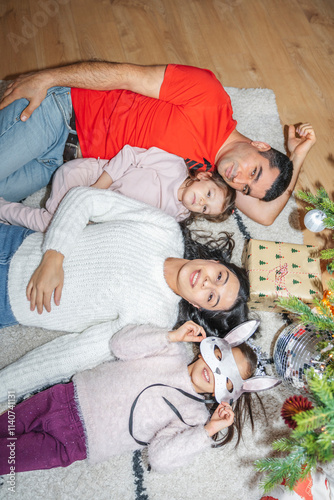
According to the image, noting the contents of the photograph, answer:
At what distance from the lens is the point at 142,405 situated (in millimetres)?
1221

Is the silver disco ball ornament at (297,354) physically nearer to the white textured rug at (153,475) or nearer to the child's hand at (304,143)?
the white textured rug at (153,475)

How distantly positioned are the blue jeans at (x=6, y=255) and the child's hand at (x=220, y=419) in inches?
27.6

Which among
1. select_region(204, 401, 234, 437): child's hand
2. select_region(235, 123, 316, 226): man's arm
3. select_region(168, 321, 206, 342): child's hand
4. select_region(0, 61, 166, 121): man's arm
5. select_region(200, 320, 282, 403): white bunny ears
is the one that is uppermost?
select_region(0, 61, 166, 121): man's arm

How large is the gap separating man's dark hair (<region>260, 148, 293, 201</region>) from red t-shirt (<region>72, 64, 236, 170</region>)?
0.61 ft

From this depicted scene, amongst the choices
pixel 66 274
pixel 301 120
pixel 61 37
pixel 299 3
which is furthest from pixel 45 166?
pixel 299 3

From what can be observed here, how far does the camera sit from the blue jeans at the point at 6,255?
1.31 metres

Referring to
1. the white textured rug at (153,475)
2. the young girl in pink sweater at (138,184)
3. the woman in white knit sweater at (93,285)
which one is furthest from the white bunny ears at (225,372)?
the young girl in pink sweater at (138,184)

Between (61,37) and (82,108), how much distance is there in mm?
810

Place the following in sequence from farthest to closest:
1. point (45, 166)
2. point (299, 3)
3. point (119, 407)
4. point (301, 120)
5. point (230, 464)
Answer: point (299, 3), point (301, 120), point (45, 166), point (230, 464), point (119, 407)

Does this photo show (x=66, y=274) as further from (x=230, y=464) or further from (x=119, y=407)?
(x=230, y=464)

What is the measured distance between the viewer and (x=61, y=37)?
2.06m

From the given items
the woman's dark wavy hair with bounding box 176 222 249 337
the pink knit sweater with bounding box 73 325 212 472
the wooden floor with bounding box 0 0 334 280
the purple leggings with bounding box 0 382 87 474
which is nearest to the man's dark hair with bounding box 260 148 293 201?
the woman's dark wavy hair with bounding box 176 222 249 337

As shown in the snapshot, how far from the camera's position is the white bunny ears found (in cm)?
121

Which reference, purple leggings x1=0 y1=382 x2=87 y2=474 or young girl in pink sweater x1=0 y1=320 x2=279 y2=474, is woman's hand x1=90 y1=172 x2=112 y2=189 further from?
purple leggings x1=0 y1=382 x2=87 y2=474
